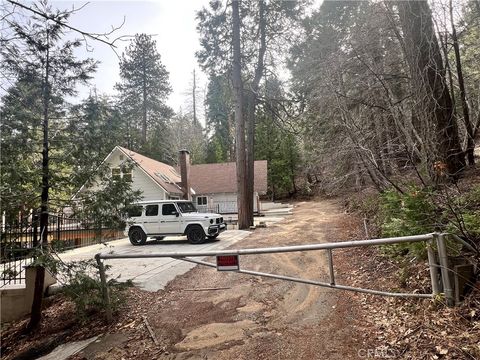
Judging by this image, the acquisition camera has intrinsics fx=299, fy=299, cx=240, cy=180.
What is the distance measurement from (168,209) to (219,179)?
1668 centimetres

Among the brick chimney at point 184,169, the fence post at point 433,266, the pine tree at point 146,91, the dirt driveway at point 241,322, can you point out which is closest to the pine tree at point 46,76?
the dirt driveway at point 241,322

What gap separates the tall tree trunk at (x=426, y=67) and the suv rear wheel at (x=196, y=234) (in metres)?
9.60

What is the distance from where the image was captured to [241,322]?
4.44 metres

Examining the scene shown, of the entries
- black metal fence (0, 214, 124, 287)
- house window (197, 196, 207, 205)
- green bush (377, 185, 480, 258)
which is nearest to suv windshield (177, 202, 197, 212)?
black metal fence (0, 214, 124, 287)

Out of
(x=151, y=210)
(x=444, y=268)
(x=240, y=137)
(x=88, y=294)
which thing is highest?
(x=240, y=137)

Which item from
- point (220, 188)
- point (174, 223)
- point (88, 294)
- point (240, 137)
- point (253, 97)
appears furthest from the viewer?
point (220, 188)

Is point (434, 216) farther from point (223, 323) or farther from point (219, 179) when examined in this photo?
point (219, 179)

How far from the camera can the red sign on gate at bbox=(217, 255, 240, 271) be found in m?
3.78

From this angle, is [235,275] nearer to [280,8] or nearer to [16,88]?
[16,88]

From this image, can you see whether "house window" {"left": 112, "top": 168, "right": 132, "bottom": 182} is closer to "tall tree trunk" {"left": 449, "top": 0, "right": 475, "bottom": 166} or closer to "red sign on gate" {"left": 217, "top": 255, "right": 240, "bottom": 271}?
"red sign on gate" {"left": 217, "top": 255, "right": 240, "bottom": 271}

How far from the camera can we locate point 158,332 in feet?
14.8

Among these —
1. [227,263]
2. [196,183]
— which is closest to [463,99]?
[227,263]

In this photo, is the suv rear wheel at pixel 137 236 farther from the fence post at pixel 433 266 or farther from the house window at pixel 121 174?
the fence post at pixel 433 266

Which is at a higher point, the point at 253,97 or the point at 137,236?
the point at 253,97
